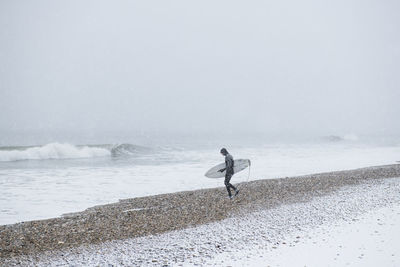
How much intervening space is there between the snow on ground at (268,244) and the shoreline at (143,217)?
72cm

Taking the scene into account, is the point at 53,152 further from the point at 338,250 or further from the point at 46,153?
the point at 338,250

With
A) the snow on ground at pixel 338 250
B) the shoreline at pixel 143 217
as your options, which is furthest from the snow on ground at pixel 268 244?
the shoreline at pixel 143 217

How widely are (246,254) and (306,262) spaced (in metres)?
1.29

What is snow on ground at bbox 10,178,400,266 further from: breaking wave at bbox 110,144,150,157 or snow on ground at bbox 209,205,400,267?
breaking wave at bbox 110,144,150,157

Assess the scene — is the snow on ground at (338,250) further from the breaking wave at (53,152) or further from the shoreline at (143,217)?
the breaking wave at (53,152)

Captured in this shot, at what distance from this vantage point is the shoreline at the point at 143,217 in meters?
8.91

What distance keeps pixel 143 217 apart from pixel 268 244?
16.3ft

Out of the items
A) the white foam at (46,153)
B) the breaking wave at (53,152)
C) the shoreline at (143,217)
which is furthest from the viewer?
the breaking wave at (53,152)

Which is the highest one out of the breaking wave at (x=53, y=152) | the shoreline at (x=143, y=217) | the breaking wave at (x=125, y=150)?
the shoreline at (x=143, y=217)

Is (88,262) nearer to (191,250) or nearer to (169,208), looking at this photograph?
(191,250)

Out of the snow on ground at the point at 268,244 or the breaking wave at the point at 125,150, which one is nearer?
the snow on ground at the point at 268,244

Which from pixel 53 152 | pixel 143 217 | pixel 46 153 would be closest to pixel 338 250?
pixel 143 217

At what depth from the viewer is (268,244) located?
26.1 feet

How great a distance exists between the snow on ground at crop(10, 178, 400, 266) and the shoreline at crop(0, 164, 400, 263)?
72cm
